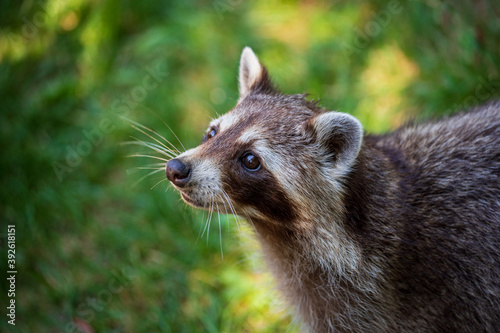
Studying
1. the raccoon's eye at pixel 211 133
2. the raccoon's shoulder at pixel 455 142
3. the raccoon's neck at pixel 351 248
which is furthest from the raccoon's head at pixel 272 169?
the raccoon's shoulder at pixel 455 142

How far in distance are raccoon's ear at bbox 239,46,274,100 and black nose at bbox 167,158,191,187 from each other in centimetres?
110

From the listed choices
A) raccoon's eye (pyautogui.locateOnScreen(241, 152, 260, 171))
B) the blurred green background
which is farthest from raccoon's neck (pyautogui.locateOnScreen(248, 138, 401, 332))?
the blurred green background

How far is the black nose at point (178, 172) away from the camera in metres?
3.46

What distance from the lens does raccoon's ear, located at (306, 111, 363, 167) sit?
3408mm

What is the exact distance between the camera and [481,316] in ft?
12.2

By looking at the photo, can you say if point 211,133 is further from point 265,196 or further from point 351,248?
point 351,248

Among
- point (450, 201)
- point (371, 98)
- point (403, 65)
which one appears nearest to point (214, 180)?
point (450, 201)

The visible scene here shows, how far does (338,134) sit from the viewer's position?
352 centimetres

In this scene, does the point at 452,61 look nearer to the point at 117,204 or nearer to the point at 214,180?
the point at 214,180

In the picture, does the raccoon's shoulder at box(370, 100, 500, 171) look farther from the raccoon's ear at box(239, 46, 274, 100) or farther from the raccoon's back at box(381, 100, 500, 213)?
the raccoon's ear at box(239, 46, 274, 100)

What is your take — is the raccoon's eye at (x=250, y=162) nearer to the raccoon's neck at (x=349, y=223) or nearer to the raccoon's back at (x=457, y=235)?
the raccoon's neck at (x=349, y=223)

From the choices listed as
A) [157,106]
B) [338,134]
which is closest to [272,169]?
[338,134]

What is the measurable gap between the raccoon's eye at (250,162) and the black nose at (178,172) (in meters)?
0.41

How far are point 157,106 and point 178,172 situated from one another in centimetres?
386
